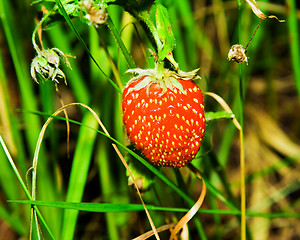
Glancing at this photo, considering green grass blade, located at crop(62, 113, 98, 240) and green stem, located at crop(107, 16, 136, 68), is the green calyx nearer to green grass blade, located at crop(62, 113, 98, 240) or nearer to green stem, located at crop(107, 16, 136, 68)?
green stem, located at crop(107, 16, 136, 68)

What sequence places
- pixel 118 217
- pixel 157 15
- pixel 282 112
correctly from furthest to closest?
1. pixel 282 112
2. pixel 118 217
3. pixel 157 15

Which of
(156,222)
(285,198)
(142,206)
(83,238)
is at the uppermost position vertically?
(142,206)

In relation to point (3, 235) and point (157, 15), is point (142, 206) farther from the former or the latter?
point (3, 235)

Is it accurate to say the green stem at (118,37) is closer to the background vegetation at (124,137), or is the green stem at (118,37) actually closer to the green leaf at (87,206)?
the background vegetation at (124,137)

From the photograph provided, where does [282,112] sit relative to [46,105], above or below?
below

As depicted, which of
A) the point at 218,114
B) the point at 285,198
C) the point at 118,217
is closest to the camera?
the point at 218,114

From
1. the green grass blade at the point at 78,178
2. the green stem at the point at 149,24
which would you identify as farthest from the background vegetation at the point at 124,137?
the green stem at the point at 149,24

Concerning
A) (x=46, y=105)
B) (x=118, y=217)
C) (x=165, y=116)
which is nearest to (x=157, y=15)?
(x=165, y=116)
